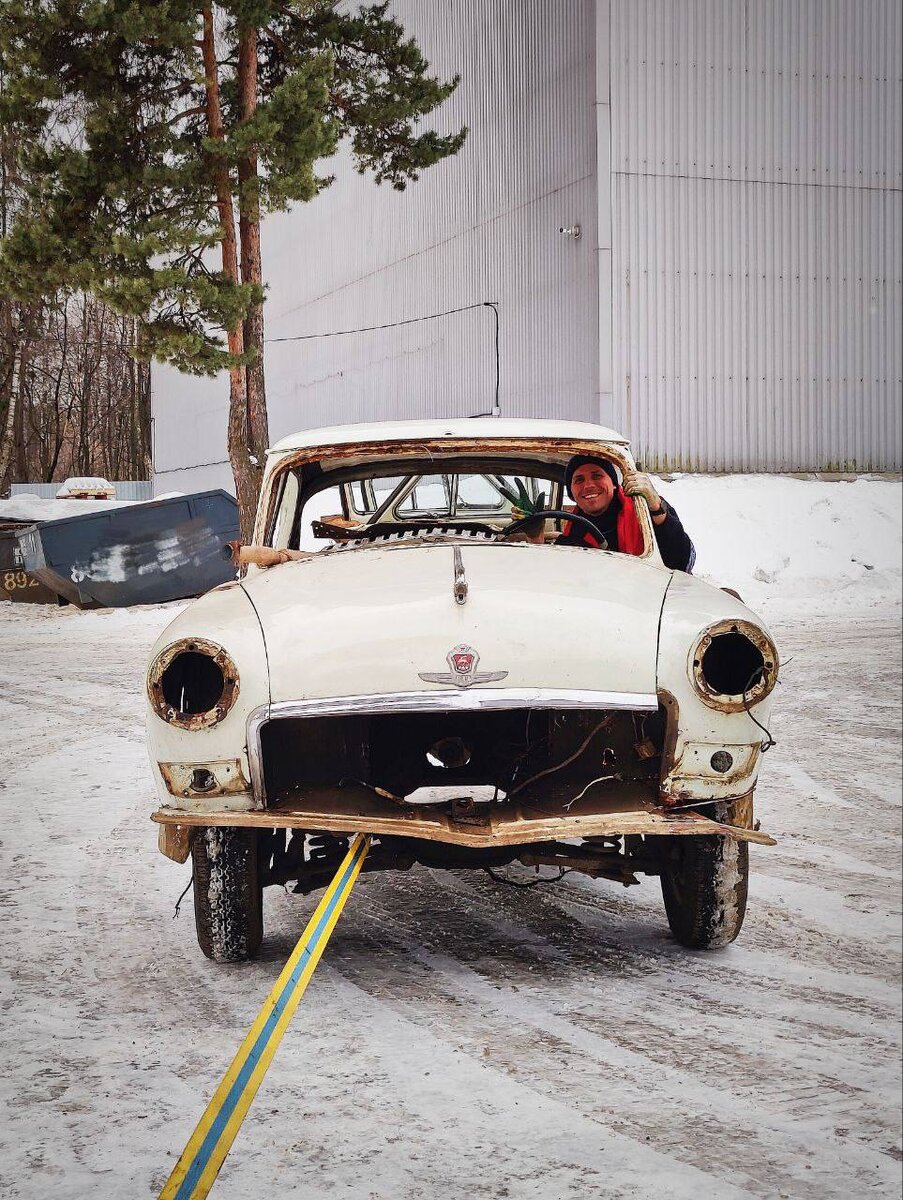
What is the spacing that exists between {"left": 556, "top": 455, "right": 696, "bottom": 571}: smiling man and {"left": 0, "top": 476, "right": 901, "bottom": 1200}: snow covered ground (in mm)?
1256

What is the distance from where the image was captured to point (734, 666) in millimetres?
3387

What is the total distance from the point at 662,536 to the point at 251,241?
13.0 m

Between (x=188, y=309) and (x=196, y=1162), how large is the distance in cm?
1430

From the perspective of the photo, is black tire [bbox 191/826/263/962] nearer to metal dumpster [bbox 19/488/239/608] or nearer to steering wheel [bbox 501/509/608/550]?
steering wheel [bbox 501/509/608/550]

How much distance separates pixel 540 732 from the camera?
3.88 meters

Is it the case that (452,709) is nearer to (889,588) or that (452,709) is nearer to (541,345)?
(889,588)

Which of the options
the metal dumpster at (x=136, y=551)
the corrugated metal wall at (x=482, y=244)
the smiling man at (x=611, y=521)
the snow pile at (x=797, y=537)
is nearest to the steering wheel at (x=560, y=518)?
the smiling man at (x=611, y=521)

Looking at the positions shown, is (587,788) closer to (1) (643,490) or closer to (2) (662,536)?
(1) (643,490)

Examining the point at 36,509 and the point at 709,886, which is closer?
the point at 709,886

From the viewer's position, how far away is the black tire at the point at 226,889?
3.43 m

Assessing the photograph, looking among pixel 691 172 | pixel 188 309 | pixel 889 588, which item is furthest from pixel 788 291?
pixel 188 309

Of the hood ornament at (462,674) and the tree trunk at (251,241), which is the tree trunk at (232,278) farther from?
the hood ornament at (462,674)

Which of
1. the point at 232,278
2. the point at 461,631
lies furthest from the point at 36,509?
the point at 461,631

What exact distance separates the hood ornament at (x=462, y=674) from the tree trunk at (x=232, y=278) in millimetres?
10162
